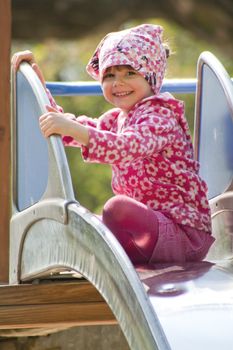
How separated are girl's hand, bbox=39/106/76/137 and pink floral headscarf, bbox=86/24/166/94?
0.34m

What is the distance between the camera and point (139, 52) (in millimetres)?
5293

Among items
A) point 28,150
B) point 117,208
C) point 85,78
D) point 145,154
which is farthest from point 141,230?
point 85,78

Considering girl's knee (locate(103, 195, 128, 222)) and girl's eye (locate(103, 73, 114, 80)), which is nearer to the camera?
girl's knee (locate(103, 195, 128, 222))

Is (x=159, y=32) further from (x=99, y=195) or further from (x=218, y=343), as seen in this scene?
(x=99, y=195)

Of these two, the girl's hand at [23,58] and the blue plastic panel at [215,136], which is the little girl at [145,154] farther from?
the blue plastic panel at [215,136]

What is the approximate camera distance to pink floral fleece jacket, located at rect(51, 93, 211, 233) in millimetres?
5168

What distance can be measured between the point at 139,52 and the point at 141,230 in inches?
24.3

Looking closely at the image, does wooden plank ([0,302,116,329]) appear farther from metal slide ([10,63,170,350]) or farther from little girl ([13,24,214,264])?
little girl ([13,24,214,264])

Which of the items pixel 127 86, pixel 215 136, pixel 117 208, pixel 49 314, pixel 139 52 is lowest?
pixel 49 314

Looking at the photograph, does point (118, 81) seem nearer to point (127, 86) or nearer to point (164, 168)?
point (127, 86)

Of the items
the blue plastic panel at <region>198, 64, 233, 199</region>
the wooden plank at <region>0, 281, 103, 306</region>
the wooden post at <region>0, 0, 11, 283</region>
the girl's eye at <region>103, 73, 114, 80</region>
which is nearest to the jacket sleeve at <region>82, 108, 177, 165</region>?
the girl's eye at <region>103, 73, 114, 80</region>

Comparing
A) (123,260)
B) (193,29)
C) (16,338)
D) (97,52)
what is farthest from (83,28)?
(123,260)

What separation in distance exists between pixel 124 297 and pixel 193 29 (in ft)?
34.3

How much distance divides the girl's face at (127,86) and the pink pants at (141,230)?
1.26 ft
